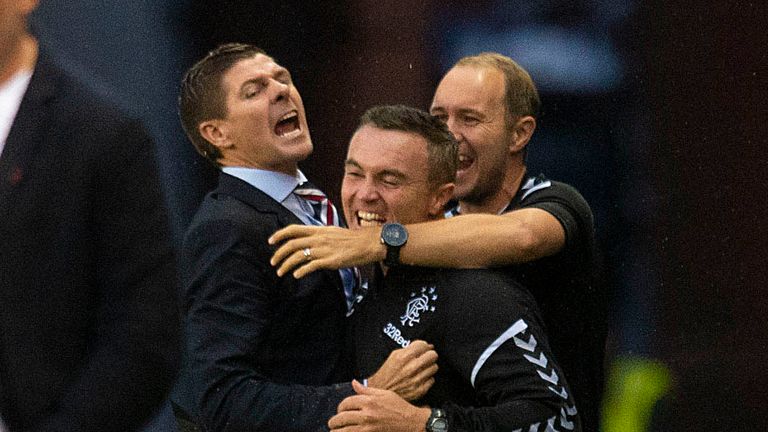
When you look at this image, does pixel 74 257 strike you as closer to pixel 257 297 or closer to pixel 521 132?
pixel 257 297

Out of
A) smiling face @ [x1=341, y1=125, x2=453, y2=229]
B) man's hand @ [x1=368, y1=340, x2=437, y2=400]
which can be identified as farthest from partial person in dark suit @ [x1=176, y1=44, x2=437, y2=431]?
smiling face @ [x1=341, y1=125, x2=453, y2=229]

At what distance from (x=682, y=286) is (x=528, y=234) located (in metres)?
0.64

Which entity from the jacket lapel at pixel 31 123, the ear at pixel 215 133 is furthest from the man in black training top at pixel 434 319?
the jacket lapel at pixel 31 123

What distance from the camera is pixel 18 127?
2.28 metres

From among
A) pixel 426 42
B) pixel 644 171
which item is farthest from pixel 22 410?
pixel 644 171

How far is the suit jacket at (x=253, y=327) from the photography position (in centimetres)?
243

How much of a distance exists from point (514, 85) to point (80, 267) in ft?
3.07

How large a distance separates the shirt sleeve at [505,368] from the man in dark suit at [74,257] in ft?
1.43

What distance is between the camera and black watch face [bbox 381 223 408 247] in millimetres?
2443

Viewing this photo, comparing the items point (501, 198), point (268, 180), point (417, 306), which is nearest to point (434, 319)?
point (417, 306)

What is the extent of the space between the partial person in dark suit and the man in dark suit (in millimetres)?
84

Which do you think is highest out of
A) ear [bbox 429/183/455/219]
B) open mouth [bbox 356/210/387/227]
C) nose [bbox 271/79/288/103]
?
nose [bbox 271/79/288/103]

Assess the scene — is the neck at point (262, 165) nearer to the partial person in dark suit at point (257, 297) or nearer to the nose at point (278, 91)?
the partial person in dark suit at point (257, 297)

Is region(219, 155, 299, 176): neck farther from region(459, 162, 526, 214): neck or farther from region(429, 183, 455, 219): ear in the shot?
region(459, 162, 526, 214): neck
